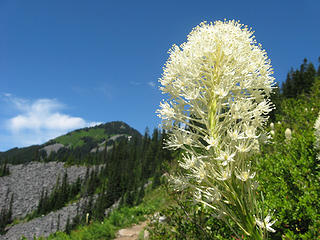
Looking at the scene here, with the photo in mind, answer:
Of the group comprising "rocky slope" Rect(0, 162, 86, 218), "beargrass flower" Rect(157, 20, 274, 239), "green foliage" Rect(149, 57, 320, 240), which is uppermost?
"beargrass flower" Rect(157, 20, 274, 239)

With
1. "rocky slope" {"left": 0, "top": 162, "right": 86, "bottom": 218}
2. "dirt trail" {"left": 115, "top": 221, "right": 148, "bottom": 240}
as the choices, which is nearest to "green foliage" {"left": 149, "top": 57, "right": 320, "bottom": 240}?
"dirt trail" {"left": 115, "top": 221, "right": 148, "bottom": 240}

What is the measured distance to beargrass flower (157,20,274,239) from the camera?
186cm

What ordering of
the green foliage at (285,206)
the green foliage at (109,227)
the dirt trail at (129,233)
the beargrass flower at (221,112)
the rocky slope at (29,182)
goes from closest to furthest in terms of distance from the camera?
the beargrass flower at (221,112), the green foliage at (285,206), the dirt trail at (129,233), the green foliage at (109,227), the rocky slope at (29,182)

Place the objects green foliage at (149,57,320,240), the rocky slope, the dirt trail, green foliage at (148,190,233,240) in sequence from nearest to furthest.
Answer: green foliage at (149,57,320,240) < green foliage at (148,190,233,240) < the dirt trail < the rocky slope

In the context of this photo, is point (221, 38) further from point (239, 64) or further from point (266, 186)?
point (266, 186)

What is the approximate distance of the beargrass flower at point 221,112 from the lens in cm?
186

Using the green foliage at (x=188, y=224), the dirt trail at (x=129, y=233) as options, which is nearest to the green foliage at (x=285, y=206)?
the green foliage at (x=188, y=224)

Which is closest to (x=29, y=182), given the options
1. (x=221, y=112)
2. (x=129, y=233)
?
(x=129, y=233)

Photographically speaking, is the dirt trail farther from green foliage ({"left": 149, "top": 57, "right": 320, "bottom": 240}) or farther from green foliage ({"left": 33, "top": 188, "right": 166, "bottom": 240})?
green foliage ({"left": 149, "top": 57, "right": 320, "bottom": 240})

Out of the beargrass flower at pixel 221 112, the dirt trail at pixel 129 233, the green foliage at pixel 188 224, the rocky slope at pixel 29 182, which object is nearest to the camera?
the beargrass flower at pixel 221 112

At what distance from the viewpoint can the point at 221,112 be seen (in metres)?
2.31

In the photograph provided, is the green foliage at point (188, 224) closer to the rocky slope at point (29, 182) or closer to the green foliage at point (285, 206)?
the green foliage at point (285, 206)

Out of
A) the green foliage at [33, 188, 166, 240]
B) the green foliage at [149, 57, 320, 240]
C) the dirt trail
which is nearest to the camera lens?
the green foliage at [149, 57, 320, 240]

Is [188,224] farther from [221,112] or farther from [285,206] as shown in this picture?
[221,112]
